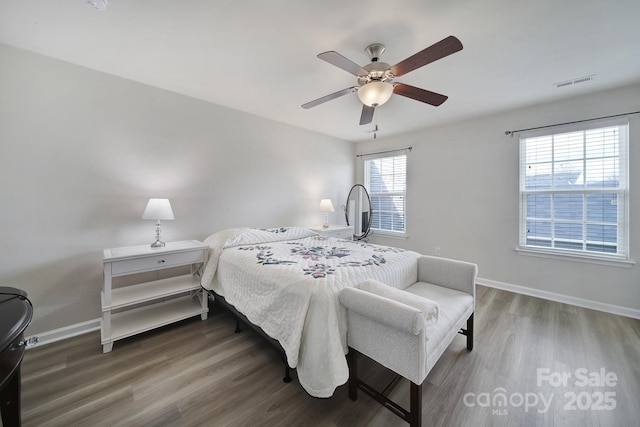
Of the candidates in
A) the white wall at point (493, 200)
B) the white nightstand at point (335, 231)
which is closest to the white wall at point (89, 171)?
the white nightstand at point (335, 231)

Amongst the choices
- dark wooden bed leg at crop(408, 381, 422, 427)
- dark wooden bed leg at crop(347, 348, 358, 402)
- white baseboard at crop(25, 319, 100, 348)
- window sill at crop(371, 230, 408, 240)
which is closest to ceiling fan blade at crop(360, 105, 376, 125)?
dark wooden bed leg at crop(347, 348, 358, 402)

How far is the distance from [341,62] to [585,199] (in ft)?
11.3

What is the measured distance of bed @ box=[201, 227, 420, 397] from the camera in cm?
142

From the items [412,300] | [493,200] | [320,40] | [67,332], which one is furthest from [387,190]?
[67,332]

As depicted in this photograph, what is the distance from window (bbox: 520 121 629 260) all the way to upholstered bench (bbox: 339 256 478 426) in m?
2.35

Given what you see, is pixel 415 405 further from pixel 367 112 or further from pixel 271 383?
pixel 367 112

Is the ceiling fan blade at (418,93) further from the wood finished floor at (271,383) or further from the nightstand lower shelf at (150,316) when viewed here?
the nightstand lower shelf at (150,316)

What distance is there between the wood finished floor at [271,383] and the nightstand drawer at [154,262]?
667 mm

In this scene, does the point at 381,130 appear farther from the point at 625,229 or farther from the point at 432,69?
the point at 625,229

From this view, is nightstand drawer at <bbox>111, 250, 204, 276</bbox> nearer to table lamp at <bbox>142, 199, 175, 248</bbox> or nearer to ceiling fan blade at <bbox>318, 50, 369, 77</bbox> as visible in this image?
table lamp at <bbox>142, 199, 175, 248</bbox>

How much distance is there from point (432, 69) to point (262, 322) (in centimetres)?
272

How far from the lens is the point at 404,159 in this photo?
14.9 ft

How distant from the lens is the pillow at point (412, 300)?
4.58ft

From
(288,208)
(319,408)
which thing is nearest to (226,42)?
(288,208)
